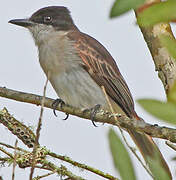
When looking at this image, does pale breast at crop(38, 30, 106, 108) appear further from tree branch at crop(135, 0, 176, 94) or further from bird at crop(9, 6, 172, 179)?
tree branch at crop(135, 0, 176, 94)

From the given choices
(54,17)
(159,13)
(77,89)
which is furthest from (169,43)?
(54,17)

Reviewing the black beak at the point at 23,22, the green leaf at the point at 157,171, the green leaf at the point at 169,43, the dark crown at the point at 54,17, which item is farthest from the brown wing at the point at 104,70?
the green leaf at the point at 169,43

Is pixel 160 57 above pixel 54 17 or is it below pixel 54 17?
below

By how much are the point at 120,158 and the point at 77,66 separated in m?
3.82

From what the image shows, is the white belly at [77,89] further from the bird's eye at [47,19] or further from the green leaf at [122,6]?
the green leaf at [122,6]

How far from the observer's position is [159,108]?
0.75m

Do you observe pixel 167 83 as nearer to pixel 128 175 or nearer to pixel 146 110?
pixel 128 175

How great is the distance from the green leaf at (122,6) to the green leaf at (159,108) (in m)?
0.16

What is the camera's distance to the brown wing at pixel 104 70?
4688 mm

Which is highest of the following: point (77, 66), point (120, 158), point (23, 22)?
point (23, 22)

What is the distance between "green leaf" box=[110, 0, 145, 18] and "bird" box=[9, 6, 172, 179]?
3.31 meters

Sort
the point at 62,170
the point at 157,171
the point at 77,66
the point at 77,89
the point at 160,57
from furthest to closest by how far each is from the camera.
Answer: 1. the point at 77,66
2. the point at 77,89
3. the point at 160,57
4. the point at 62,170
5. the point at 157,171

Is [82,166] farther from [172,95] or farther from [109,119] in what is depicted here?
[172,95]

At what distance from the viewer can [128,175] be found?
0.91 metres
